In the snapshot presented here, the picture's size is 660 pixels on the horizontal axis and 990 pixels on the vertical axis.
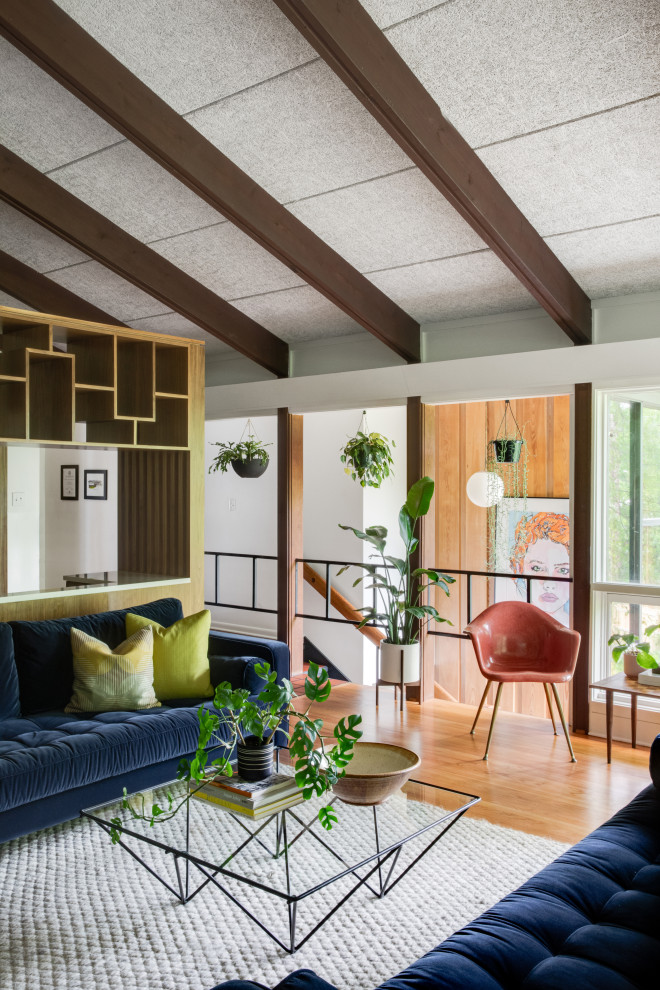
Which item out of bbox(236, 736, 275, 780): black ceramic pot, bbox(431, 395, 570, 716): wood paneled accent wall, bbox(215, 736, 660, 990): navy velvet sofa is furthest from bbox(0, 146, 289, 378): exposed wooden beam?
bbox(215, 736, 660, 990): navy velvet sofa

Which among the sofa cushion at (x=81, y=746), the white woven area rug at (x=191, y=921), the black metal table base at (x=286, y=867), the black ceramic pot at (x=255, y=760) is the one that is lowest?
the white woven area rug at (x=191, y=921)

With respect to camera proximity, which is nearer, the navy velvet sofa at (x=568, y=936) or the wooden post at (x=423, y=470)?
the navy velvet sofa at (x=568, y=936)

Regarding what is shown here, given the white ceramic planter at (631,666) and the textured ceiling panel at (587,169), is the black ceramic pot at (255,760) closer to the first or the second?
the white ceramic planter at (631,666)

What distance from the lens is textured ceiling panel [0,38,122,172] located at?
11.8ft

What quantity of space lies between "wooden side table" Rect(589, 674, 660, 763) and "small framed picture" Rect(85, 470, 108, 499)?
16.7ft

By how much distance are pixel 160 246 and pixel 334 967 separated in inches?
156

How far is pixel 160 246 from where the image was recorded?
16.0 feet

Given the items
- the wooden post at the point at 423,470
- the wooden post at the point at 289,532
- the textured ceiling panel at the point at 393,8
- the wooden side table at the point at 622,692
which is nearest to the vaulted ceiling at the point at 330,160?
the textured ceiling panel at the point at 393,8

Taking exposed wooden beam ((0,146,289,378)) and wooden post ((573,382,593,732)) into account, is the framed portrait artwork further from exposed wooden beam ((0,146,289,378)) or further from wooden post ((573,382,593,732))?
exposed wooden beam ((0,146,289,378))

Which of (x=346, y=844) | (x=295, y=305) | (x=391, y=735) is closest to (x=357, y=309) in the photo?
(x=295, y=305)

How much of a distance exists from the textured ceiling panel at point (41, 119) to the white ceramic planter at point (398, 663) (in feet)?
10.7

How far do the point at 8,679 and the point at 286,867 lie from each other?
1.77 m

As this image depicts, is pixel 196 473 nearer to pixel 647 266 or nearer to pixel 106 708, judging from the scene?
pixel 106 708

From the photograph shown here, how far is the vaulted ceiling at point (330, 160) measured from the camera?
2975 mm
